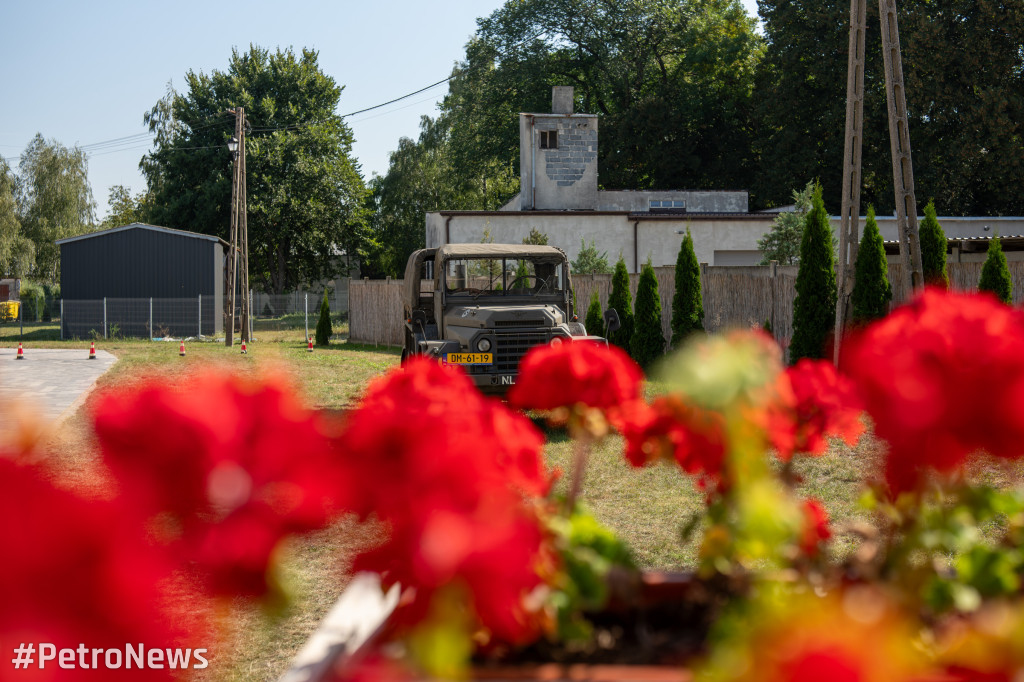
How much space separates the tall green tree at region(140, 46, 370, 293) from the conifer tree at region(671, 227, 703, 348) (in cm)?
2933

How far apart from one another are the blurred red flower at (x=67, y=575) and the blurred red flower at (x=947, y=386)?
3.30ft

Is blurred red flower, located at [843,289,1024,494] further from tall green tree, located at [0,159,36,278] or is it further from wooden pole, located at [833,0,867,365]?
tall green tree, located at [0,159,36,278]

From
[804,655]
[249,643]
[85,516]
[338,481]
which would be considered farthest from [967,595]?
[249,643]

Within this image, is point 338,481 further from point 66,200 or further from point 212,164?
point 66,200

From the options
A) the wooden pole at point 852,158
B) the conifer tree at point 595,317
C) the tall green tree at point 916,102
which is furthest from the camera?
the tall green tree at point 916,102

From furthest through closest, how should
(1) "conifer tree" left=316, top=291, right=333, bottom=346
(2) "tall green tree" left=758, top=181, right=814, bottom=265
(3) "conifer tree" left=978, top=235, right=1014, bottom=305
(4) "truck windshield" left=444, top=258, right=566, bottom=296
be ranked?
(1) "conifer tree" left=316, top=291, right=333, bottom=346
(2) "tall green tree" left=758, top=181, right=814, bottom=265
(3) "conifer tree" left=978, top=235, right=1014, bottom=305
(4) "truck windshield" left=444, top=258, right=566, bottom=296

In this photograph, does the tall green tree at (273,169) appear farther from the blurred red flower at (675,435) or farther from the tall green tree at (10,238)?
the blurred red flower at (675,435)

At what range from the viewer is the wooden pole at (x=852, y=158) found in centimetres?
1211

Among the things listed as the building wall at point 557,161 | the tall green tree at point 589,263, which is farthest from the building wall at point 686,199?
the tall green tree at point 589,263

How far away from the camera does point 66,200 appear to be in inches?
2028

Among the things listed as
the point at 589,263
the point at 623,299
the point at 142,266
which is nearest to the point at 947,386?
the point at 623,299

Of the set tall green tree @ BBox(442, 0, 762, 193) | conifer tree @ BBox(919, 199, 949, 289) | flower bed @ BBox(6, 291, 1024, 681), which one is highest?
tall green tree @ BBox(442, 0, 762, 193)

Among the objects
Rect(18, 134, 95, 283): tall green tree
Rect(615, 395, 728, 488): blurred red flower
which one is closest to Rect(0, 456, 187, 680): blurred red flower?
Rect(615, 395, 728, 488): blurred red flower

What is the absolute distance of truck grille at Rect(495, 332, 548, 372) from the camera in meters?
10.1
